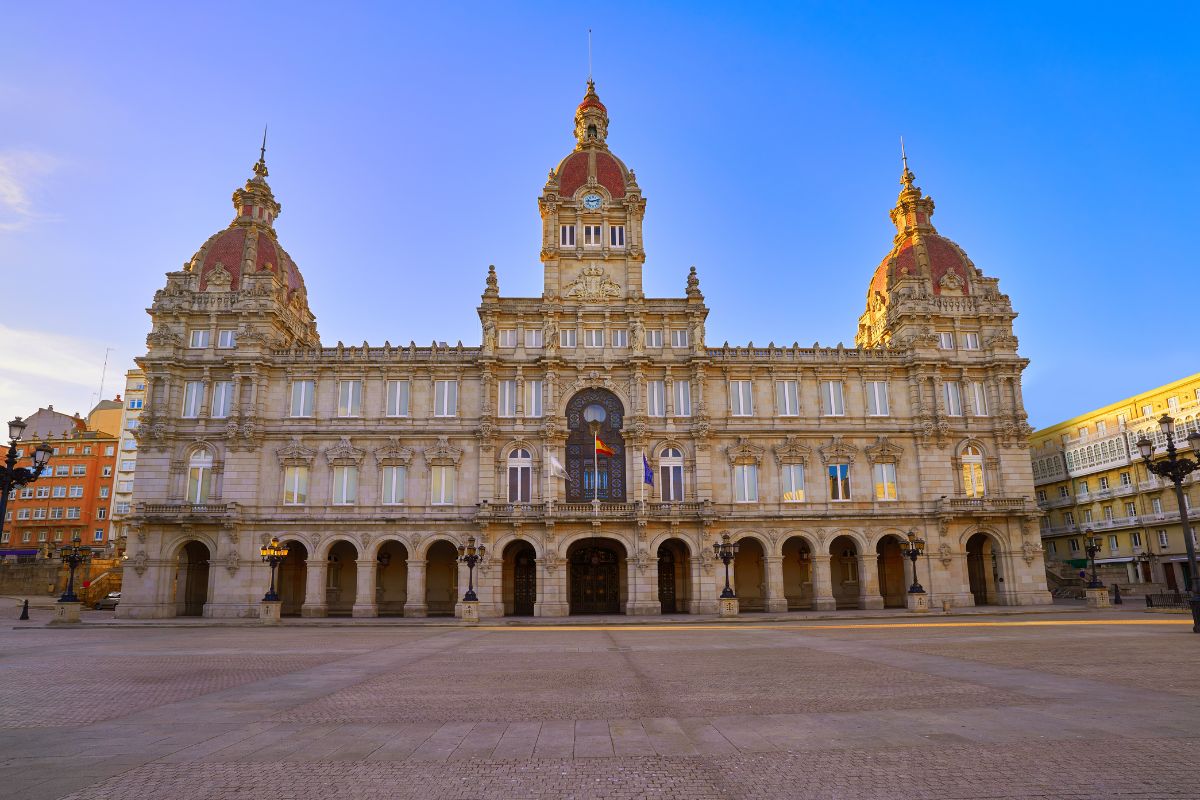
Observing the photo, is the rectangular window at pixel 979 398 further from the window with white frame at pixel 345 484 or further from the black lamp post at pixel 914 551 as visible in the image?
the window with white frame at pixel 345 484

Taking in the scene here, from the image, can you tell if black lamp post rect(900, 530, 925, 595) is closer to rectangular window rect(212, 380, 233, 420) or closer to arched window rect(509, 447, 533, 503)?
arched window rect(509, 447, 533, 503)

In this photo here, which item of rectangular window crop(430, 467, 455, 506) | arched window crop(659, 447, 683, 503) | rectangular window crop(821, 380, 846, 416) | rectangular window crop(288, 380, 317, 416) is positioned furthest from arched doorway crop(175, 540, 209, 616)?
rectangular window crop(821, 380, 846, 416)

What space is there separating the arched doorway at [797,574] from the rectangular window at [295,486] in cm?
3402

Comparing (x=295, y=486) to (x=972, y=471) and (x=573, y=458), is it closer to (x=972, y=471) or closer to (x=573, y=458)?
(x=573, y=458)

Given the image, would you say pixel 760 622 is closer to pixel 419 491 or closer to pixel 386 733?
pixel 419 491

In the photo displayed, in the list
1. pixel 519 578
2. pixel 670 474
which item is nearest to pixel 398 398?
pixel 519 578

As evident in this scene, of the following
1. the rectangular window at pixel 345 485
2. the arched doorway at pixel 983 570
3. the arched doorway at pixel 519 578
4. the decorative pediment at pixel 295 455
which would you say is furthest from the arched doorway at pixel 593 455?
the arched doorway at pixel 983 570

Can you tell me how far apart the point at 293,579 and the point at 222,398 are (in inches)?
535

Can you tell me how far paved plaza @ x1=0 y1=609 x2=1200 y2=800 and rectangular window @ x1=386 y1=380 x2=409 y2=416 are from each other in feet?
92.4

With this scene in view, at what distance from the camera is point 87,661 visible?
21.5 m

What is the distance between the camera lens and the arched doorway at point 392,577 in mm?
50562

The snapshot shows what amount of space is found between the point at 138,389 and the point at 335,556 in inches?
2347

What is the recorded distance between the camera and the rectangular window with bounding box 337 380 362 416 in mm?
50844

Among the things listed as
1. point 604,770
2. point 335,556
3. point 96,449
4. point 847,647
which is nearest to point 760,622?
point 847,647
